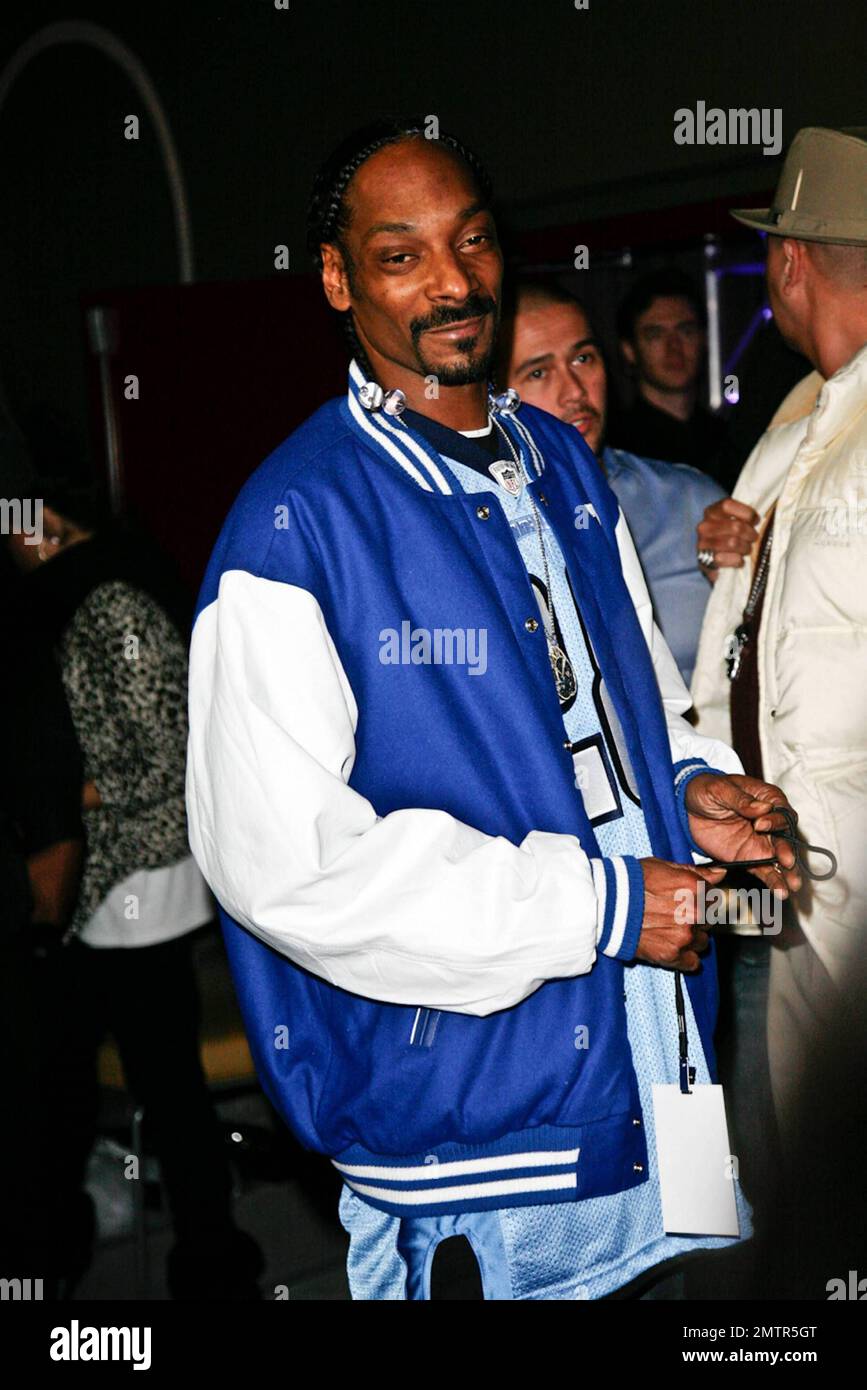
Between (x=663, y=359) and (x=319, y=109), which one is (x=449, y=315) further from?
(x=319, y=109)

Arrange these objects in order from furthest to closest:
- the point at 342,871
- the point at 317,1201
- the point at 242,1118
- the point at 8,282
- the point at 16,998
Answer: the point at 8,282 → the point at 242,1118 → the point at 317,1201 → the point at 16,998 → the point at 342,871

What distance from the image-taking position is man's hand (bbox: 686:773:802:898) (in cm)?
148

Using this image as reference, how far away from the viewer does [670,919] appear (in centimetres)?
130

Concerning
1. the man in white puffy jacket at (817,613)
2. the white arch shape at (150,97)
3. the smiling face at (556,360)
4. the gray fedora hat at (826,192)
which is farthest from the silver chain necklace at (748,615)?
the white arch shape at (150,97)

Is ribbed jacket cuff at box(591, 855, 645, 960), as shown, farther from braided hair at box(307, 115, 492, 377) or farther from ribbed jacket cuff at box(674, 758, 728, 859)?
braided hair at box(307, 115, 492, 377)

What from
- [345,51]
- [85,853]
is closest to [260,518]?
[85,853]

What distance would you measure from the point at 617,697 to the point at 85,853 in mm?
1379

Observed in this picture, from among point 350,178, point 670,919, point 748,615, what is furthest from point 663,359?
point 670,919

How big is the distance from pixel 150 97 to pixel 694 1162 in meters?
4.29

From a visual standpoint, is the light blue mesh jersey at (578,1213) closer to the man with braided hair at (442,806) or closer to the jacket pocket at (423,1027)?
the man with braided hair at (442,806)

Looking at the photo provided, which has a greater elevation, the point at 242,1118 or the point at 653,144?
the point at 653,144

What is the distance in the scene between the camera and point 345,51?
160 inches

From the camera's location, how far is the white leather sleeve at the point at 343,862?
4.08 feet

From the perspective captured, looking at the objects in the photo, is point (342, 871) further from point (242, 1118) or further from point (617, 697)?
point (242, 1118)
